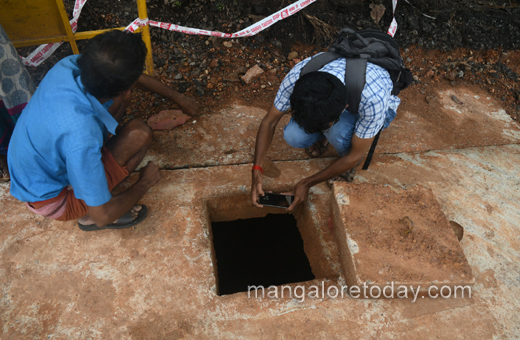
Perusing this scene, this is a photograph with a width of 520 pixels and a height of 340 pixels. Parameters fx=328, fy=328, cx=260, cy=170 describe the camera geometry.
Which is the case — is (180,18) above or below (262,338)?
above

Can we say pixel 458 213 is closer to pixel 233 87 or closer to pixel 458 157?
pixel 458 157

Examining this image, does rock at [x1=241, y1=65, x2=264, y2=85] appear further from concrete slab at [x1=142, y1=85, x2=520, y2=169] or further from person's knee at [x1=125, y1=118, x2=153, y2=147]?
person's knee at [x1=125, y1=118, x2=153, y2=147]

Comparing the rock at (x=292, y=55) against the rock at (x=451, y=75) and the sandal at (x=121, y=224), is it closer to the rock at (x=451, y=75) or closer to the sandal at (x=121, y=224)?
the rock at (x=451, y=75)

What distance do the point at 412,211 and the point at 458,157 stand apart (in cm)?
110

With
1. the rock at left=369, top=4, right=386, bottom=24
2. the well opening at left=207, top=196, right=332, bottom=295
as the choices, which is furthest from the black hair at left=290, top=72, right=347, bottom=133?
the rock at left=369, top=4, right=386, bottom=24

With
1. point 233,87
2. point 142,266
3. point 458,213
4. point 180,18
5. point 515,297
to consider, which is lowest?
point 515,297

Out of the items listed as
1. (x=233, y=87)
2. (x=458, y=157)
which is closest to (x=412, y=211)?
(x=458, y=157)

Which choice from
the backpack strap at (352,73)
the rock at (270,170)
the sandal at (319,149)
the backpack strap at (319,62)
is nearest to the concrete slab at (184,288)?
the rock at (270,170)

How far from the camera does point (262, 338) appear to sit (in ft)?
5.69

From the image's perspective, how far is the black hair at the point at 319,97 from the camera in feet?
5.43

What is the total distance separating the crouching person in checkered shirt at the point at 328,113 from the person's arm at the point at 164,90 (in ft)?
2.21

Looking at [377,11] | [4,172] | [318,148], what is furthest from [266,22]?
[4,172]

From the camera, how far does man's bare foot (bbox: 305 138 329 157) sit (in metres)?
2.75

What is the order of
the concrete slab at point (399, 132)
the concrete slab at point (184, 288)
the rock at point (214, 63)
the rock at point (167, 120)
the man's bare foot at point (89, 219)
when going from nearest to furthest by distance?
the concrete slab at point (184, 288), the man's bare foot at point (89, 219), the concrete slab at point (399, 132), the rock at point (167, 120), the rock at point (214, 63)
